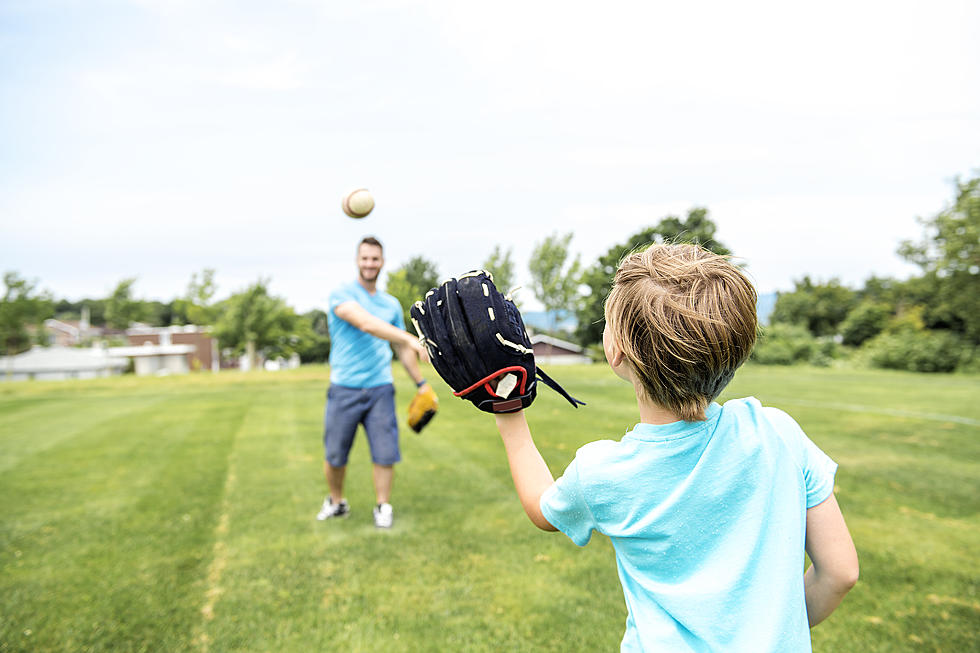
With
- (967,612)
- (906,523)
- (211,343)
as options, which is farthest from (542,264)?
(211,343)

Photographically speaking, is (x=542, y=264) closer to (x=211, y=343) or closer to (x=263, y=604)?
(x=263, y=604)

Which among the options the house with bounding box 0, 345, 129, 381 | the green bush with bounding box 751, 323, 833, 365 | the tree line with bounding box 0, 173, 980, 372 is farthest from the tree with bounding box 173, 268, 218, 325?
the green bush with bounding box 751, 323, 833, 365

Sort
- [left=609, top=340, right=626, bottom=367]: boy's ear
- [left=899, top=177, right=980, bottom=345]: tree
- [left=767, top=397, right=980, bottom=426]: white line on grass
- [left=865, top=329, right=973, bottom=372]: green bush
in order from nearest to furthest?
[left=609, top=340, right=626, bottom=367]: boy's ear → [left=767, top=397, right=980, bottom=426]: white line on grass → [left=899, top=177, right=980, bottom=345]: tree → [left=865, top=329, right=973, bottom=372]: green bush

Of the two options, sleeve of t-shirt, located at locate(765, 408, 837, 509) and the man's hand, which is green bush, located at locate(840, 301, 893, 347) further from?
sleeve of t-shirt, located at locate(765, 408, 837, 509)

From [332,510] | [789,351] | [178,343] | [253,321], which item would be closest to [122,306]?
[178,343]

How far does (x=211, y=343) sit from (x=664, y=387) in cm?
7623

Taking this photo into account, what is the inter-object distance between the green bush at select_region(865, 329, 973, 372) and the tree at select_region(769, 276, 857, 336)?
1344cm

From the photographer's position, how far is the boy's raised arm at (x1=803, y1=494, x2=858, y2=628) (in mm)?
1349

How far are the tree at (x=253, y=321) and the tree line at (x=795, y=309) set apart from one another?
3.1 inches

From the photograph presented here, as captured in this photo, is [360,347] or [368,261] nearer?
[368,261]

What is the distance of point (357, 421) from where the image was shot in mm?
5574

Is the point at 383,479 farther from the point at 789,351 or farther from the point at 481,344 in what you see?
the point at 789,351


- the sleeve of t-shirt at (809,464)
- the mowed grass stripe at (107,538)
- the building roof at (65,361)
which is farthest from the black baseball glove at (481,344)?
the building roof at (65,361)

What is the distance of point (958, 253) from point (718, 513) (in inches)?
1258
